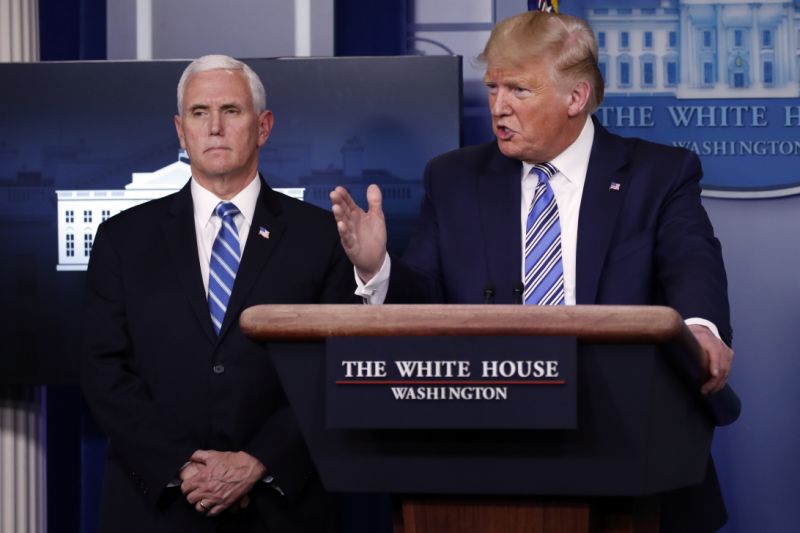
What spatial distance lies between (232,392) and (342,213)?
101 centimetres

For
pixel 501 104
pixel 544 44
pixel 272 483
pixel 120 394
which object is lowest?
pixel 272 483

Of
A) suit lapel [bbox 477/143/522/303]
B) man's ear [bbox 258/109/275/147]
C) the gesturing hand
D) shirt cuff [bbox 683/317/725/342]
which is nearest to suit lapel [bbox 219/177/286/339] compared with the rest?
man's ear [bbox 258/109/275/147]

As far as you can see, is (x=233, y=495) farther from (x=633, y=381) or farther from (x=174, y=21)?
(x=174, y=21)

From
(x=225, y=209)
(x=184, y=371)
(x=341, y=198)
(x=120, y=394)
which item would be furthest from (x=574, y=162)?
(x=120, y=394)

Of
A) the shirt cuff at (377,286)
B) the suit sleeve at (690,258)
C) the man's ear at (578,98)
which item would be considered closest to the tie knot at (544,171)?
the man's ear at (578,98)

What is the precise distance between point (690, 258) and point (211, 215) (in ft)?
3.93

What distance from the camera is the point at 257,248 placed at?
2643mm

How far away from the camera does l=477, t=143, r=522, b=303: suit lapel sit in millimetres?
2109

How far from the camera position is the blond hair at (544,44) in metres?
2.22

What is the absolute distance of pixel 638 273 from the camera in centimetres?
210

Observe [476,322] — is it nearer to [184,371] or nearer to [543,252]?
[543,252]

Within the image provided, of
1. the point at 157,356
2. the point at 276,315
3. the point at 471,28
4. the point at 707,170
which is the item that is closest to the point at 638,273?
the point at 276,315

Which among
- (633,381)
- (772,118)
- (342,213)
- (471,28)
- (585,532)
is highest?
(471,28)

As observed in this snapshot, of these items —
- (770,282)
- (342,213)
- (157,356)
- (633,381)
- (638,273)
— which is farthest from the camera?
(770,282)
